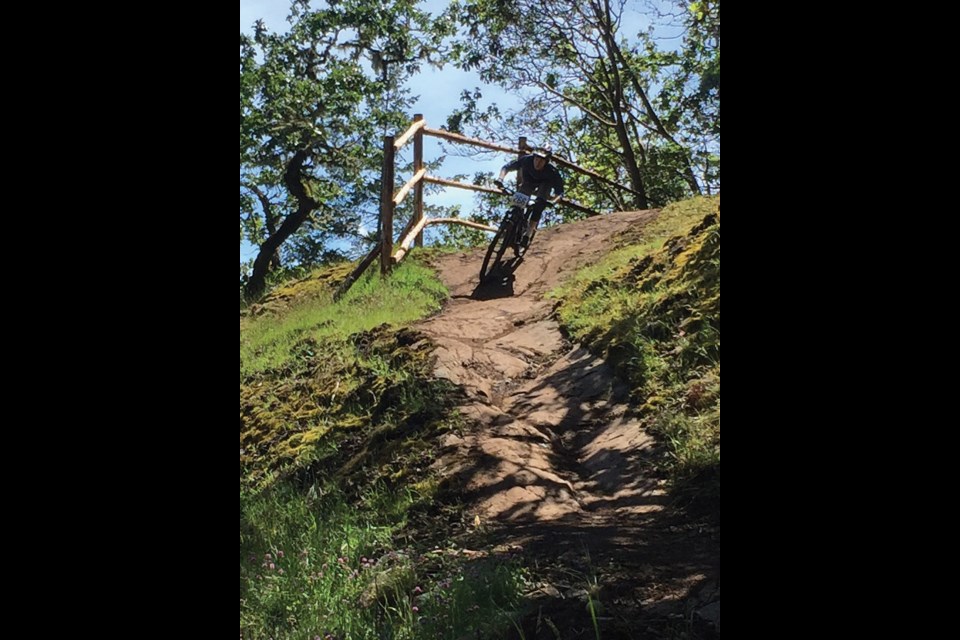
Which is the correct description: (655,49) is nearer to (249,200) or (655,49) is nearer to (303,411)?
(249,200)

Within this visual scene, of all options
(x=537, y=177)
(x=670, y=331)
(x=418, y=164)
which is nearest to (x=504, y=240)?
(x=537, y=177)

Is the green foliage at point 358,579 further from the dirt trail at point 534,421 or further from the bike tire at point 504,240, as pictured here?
the bike tire at point 504,240

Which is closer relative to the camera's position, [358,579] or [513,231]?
[358,579]

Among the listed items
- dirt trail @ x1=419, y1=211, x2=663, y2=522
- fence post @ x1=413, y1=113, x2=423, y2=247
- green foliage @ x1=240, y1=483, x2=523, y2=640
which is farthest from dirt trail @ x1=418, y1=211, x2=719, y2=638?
fence post @ x1=413, y1=113, x2=423, y2=247

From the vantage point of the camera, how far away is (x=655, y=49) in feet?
61.5

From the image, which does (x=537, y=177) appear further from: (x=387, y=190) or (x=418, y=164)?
(x=418, y=164)

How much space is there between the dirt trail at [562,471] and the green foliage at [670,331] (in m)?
0.17

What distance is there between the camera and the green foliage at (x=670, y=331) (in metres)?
5.07

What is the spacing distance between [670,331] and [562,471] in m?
1.86

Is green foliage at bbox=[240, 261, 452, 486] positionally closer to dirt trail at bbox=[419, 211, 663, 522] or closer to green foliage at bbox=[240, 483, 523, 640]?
dirt trail at bbox=[419, 211, 663, 522]

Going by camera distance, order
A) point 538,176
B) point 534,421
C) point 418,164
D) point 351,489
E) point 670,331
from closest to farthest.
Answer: point 351,489
point 534,421
point 670,331
point 538,176
point 418,164

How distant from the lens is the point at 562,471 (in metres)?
5.38
